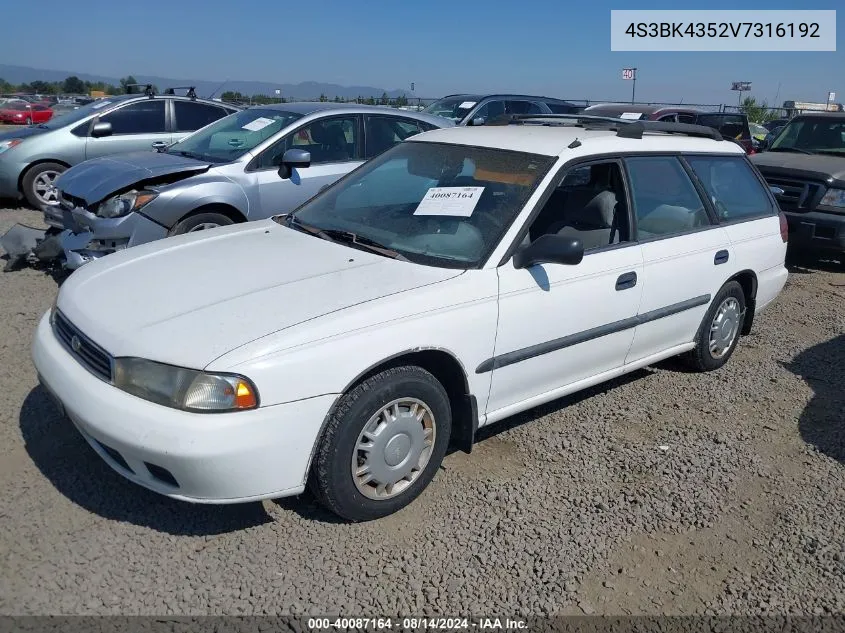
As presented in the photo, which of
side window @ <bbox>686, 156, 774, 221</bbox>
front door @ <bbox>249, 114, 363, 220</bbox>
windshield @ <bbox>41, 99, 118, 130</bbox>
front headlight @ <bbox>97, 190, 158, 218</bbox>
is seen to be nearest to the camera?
side window @ <bbox>686, 156, 774, 221</bbox>

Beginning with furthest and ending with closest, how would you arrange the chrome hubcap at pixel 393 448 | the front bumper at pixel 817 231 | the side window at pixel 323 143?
the front bumper at pixel 817 231
the side window at pixel 323 143
the chrome hubcap at pixel 393 448

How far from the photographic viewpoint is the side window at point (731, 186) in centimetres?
471

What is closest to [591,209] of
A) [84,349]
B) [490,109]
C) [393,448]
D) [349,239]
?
[349,239]

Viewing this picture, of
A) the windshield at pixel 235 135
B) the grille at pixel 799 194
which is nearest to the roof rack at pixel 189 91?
the windshield at pixel 235 135

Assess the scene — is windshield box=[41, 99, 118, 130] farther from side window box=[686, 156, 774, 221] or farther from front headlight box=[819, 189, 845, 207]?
front headlight box=[819, 189, 845, 207]

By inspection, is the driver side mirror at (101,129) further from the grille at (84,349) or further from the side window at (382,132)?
the grille at (84,349)

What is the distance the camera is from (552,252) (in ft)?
10.7

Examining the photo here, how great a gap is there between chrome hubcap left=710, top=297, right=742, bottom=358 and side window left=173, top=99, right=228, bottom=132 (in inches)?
272

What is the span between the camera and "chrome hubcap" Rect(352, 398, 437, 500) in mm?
2963

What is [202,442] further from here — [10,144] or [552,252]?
[10,144]

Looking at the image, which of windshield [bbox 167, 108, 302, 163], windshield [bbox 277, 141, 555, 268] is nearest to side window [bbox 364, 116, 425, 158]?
windshield [bbox 167, 108, 302, 163]

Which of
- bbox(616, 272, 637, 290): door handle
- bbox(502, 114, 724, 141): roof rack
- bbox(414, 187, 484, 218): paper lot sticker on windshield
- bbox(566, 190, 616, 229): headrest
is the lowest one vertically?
bbox(616, 272, 637, 290): door handle

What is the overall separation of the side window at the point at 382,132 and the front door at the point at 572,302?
3299mm

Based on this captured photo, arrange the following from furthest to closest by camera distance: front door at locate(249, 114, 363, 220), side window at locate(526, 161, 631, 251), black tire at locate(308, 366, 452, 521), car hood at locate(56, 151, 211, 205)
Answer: front door at locate(249, 114, 363, 220)
car hood at locate(56, 151, 211, 205)
side window at locate(526, 161, 631, 251)
black tire at locate(308, 366, 452, 521)
